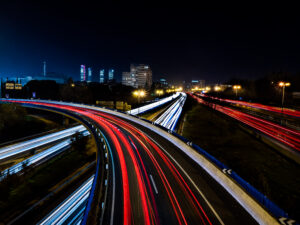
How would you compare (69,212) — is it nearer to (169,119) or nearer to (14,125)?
(169,119)

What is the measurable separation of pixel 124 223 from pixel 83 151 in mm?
24323

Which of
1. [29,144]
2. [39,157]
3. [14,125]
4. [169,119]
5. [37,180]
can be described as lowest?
[37,180]

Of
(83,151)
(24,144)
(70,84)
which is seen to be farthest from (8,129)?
(70,84)

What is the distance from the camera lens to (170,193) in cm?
974

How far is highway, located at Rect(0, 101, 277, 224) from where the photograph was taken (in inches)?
308

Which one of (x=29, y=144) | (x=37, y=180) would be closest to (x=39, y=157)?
(x=29, y=144)

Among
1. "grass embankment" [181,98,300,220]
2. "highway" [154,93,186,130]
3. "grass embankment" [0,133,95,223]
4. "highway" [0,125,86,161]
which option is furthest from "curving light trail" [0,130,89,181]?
"grass embankment" [181,98,300,220]

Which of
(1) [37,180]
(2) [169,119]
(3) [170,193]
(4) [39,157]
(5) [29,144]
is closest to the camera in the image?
(3) [170,193]

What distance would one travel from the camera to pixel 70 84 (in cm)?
7288

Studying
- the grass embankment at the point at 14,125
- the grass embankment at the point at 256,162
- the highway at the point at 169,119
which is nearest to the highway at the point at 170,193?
the grass embankment at the point at 256,162

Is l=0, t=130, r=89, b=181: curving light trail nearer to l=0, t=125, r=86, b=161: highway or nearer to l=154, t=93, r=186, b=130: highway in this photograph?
l=0, t=125, r=86, b=161: highway

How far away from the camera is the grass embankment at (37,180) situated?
650 inches

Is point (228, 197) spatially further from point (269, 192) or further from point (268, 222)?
point (269, 192)

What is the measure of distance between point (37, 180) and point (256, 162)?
3257 centimetres
